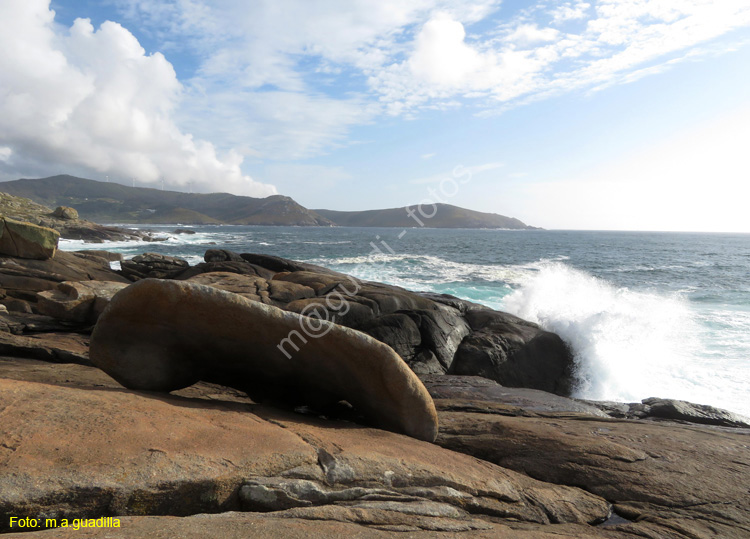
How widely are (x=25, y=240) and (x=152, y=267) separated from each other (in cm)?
442

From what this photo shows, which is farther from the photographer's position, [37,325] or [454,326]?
[454,326]

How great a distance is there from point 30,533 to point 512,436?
3852mm

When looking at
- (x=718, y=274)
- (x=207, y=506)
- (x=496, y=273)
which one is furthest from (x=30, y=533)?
(x=718, y=274)

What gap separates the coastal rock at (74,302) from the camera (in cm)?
767

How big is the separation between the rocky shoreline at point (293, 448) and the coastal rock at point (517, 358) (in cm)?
444

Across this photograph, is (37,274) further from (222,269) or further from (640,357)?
(640,357)

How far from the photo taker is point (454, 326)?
11062mm

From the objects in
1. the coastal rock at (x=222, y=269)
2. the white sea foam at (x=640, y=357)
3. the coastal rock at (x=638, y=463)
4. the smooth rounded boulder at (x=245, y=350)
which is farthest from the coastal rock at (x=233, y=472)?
the coastal rock at (x=222, y=269)

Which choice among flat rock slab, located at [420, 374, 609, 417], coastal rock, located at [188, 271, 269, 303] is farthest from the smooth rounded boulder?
coastal rock, located at [188, 271, 269, 303]

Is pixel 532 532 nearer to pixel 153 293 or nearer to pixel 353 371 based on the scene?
pixel 353 371

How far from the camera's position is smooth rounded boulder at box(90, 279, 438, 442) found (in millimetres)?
3547

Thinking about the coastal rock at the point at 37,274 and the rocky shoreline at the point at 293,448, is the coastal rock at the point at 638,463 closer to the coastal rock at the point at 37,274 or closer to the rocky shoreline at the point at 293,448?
the rocky shoreline at the point at 293,448

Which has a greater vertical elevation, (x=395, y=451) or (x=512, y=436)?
(x=395, y=451)

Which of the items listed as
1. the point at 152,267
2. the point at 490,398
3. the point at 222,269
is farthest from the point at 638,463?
the point at 152,267
